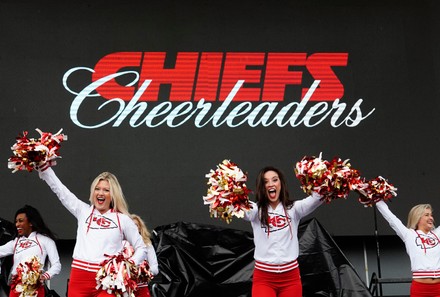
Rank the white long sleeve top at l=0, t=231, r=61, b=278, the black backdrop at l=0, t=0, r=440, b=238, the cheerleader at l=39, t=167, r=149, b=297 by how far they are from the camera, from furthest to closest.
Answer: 1. the black backdrop at l=0, t=0, r=440, b=238
2. the white long sleeve top at l=0, t=231, r=61, b=278
3. the cheerleader at l=39, t=167, r=149, b=297

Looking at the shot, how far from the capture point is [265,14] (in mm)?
8477

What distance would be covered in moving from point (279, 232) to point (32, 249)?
3011 mm

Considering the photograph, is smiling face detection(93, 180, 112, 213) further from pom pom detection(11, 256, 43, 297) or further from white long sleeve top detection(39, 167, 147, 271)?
pom pom detection(11, 256, 43, 297)

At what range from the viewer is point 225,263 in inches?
294

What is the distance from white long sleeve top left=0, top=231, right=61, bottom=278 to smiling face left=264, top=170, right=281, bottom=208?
8.75ft

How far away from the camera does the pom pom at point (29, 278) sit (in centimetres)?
626

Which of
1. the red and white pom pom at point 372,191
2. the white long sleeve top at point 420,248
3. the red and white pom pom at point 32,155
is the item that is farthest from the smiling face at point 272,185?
the red and white pom pom at point 32,155

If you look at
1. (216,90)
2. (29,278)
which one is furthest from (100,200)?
(216,90)

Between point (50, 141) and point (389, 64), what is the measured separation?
4787 millimetres

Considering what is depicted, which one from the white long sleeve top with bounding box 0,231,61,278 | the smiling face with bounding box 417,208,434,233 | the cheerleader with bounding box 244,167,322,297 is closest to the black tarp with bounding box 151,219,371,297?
the smiling face with bounding box 417,208,434,233

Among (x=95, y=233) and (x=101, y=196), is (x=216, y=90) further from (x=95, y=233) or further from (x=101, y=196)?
(x=95, y=233)

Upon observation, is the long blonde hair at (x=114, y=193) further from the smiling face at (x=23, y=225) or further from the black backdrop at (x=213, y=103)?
the black backdrop at (x=213, y=103)

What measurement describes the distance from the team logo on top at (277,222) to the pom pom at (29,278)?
234 centimetres

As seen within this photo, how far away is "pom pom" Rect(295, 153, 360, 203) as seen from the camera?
508 centimetres
